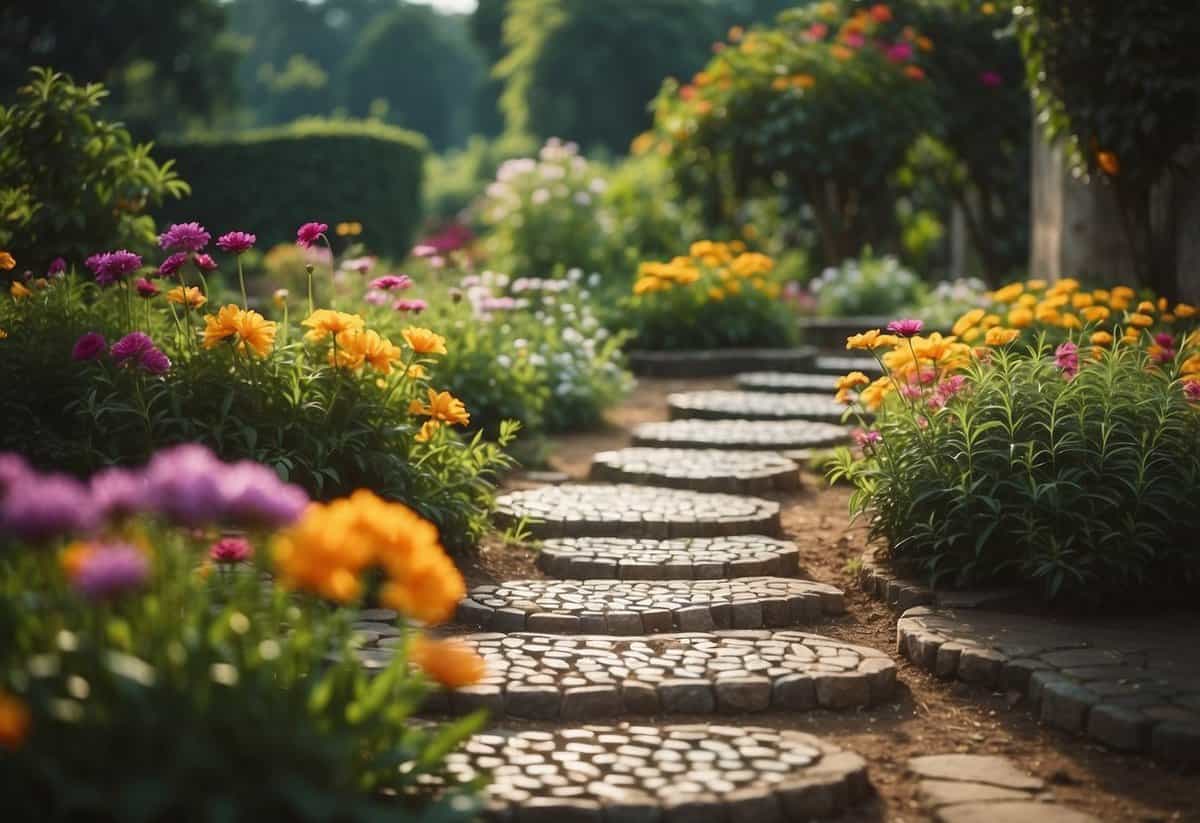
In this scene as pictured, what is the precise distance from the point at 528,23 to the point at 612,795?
34.5 meters

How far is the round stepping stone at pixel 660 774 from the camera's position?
111 inches

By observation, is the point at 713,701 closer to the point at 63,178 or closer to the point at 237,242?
the point at 237,242

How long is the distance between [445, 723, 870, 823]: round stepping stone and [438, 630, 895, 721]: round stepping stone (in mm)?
170

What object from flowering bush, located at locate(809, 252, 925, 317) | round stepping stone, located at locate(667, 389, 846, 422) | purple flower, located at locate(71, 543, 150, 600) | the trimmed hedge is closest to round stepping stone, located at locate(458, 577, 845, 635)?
purple flower, located at locate(71, 543, 150, 600)

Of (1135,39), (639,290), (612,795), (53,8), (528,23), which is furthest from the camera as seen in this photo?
(528,23)

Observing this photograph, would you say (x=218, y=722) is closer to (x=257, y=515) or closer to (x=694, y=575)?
(x=257, y=515)

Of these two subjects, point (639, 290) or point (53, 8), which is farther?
point (53, 8)

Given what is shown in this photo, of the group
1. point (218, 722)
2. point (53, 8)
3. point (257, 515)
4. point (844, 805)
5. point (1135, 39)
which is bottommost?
point (844, 805)

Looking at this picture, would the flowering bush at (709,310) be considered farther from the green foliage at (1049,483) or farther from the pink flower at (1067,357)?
the green foliage at (1049,483)

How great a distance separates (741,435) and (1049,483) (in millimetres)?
3077

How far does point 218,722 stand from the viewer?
7.32 ft

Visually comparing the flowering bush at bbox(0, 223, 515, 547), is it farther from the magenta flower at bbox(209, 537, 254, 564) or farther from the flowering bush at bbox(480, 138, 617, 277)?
the flowering bush at bbox(480, 138, 617, 277)

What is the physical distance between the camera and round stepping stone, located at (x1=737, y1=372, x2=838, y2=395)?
28.9 feet

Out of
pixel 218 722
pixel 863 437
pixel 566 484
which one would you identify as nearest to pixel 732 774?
pixel 218 722
